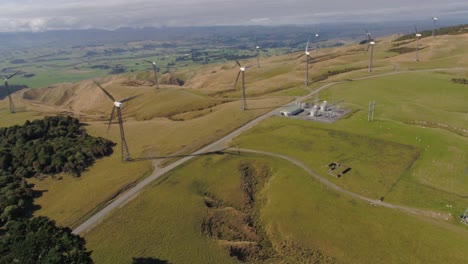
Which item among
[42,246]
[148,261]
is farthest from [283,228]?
[42,246]

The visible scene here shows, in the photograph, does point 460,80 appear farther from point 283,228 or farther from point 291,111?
point 283,228

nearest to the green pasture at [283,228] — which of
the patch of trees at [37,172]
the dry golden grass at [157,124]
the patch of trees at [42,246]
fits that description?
the patch of trees at [42,246]

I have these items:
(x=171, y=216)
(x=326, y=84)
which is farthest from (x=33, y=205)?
(x=326, y=84)

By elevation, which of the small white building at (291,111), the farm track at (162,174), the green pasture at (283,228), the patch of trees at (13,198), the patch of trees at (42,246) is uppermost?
the patch of trees at (42,246)

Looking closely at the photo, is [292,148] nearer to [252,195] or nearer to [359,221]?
[252,195]

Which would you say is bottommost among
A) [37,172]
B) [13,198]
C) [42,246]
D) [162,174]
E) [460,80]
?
[162,174]

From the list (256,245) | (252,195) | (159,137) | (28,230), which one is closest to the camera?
(28,230)

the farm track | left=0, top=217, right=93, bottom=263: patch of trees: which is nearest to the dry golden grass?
the farm track

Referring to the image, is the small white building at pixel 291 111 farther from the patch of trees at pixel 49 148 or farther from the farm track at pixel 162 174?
the patch of trees at pixel 49 148
